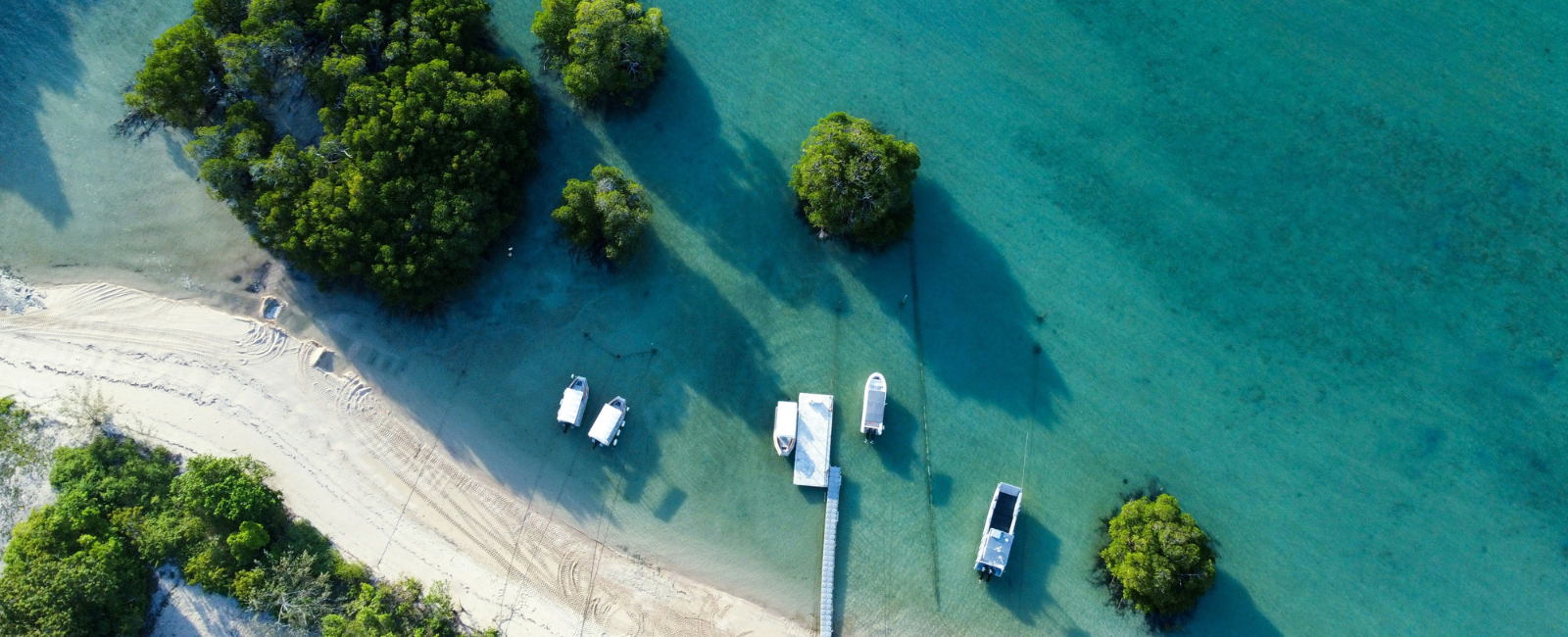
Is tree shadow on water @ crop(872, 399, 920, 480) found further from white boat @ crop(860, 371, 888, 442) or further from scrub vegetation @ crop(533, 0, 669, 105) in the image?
scrub vegetation @ crop(533, 0, 669, 105)

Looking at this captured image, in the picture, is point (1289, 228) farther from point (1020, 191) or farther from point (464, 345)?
point (464, 345)

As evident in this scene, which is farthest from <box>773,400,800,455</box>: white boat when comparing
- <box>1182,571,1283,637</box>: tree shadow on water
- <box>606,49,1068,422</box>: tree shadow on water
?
<box>1182,571,1283,637</box>: tree shadow on water

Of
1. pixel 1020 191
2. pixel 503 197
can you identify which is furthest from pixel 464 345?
pixel 1020 191

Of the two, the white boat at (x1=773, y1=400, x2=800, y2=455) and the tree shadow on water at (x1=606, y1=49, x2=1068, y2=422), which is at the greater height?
the tree shadow on water at (x1=606, y1=49, x2=1068, y2=422)

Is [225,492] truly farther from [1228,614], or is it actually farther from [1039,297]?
[1228,614]

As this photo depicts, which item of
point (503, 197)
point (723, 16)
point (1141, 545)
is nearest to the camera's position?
point (1141, 545)
